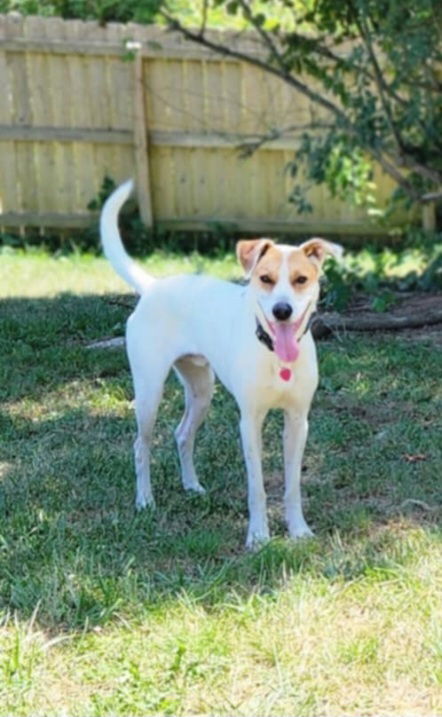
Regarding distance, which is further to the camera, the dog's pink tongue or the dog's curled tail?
the dog's curled tail

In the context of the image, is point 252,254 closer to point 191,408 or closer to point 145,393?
point 145,393

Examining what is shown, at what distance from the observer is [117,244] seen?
5.09m

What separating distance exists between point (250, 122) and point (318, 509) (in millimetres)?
7706

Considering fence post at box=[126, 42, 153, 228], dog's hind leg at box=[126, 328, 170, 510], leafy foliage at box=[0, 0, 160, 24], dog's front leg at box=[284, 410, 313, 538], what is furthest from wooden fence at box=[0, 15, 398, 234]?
dog's front leg at box=[284, 410, 313, 538]

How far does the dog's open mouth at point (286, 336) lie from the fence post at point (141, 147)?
25.9ft

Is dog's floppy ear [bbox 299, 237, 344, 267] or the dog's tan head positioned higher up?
→ dog's floppy ear [bbox 299, 237, 344, 267]

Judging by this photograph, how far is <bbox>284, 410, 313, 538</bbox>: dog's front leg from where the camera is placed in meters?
4.50

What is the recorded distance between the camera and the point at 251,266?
4.21m

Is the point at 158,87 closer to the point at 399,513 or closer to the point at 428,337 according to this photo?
the point at 428,337

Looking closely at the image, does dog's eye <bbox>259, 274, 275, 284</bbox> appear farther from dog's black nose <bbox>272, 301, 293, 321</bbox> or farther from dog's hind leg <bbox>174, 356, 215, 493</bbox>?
dog's hind leg <bbox>174, 356, 215, 493</bbox>

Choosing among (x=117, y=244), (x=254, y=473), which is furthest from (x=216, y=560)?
(x=117, y=244)

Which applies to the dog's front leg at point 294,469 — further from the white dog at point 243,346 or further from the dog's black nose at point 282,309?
the dog's black nose at point 282,309

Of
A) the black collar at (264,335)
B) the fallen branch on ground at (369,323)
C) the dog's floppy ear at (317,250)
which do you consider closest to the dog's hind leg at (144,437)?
the black collar at (264,335)

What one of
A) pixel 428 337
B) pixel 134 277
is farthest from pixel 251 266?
pixel 428 337
